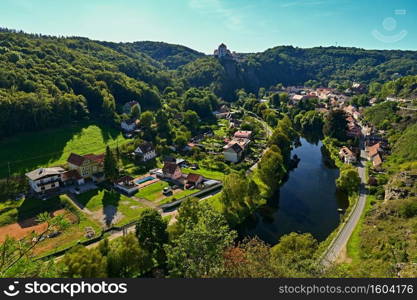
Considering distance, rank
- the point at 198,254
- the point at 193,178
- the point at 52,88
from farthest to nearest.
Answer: the point at 52,88, the point at 193,178, the point at 198,254

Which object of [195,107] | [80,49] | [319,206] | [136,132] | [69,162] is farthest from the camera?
[80,49]

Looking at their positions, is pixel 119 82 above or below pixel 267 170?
above

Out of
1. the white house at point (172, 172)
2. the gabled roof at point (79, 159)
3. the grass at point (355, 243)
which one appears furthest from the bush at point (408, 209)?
the gabled roof at point (79, 159)

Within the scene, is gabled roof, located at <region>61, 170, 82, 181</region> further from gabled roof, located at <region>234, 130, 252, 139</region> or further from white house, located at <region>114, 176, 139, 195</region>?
gabled roof, located at <region>234, 130, 252, 139</region>

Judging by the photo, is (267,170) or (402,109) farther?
(402,109)

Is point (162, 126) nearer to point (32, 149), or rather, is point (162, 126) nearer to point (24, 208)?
point (32, 149)

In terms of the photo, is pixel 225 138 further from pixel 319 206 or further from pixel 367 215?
pixel 367 215

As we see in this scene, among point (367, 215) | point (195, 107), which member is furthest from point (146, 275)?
point (195, 107)

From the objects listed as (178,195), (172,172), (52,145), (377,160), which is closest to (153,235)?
(178,195)
